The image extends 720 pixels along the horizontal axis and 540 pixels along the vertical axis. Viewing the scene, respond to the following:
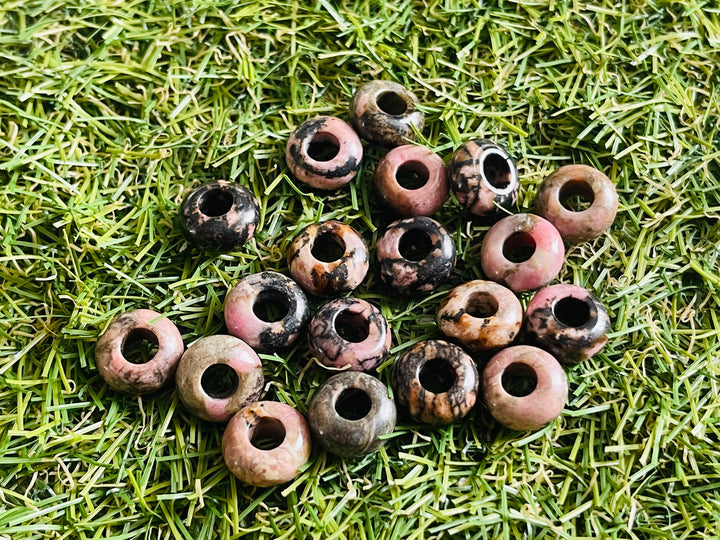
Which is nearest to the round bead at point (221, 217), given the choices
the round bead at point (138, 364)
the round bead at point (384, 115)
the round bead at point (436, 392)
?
the round bead at point (138, 364)

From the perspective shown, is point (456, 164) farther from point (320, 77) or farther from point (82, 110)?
point (82, 110)

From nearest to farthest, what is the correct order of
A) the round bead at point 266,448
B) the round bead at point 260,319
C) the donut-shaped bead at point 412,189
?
the round bead at point 266,448 → the round bead at point 260,319 → the donut-shaped bead at point 412,189

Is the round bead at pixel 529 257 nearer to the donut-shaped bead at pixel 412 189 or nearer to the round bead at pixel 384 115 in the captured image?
the donut-shaped bead at pixel 412 189

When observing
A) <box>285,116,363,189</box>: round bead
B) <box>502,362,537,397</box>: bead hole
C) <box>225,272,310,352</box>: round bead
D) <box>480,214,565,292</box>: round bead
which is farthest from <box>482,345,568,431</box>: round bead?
<box>285,116,363,189</box>: round bead

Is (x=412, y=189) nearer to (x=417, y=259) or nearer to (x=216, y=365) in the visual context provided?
(x=417, y=259)

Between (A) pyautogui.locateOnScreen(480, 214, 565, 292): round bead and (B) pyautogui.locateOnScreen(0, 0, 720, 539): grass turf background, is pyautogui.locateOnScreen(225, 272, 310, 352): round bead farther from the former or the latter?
(A) pyautogui.locateOnScreen(480, 214, 565, 292): round bead
